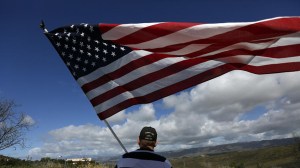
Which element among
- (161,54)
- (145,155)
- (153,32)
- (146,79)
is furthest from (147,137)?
(161,54)

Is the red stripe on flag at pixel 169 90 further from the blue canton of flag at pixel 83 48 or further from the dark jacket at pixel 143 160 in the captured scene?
the dark jacket at pixel 143 160

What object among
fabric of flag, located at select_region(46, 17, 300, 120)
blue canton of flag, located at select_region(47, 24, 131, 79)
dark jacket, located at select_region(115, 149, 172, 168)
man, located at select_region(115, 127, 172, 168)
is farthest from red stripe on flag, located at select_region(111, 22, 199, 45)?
dark jacket, located at select_region(115, 149, 172, 168)

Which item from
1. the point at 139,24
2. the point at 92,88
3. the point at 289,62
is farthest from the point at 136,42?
the point at 289,62

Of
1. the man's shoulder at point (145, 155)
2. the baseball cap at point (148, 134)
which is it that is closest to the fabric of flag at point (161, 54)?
the baseball cap at point (148, 134)

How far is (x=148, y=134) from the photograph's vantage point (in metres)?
4.63

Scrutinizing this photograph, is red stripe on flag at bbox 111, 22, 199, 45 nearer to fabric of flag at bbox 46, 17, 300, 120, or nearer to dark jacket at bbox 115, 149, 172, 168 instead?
fabric of flag at bbox 46, 17, 300, 120

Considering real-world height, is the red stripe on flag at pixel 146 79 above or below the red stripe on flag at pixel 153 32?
below

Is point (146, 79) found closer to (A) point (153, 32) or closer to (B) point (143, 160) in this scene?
(A) point (153, 32)

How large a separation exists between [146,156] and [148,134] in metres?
0.26

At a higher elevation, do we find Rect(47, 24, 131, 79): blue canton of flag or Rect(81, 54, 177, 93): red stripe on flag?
Rect(47, 24, 131, 79): blue canton of flag

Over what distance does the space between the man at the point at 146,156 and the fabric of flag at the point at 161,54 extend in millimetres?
2286

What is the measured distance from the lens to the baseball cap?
15.2 feet

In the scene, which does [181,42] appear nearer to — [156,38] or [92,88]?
[156,38]

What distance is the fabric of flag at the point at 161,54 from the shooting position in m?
6.06
